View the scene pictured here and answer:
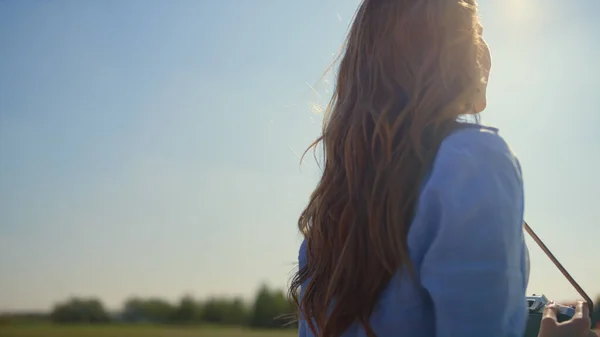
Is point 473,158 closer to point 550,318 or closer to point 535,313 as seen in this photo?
point 550,318

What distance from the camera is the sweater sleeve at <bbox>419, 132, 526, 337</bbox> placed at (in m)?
1.59

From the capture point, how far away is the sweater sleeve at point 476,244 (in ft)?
5.21

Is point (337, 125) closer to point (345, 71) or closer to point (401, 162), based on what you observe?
point (345, 71)

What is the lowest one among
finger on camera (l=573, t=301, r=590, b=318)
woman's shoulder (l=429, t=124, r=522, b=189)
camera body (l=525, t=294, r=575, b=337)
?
camera body (l=525, t=294, r=575, b=337)

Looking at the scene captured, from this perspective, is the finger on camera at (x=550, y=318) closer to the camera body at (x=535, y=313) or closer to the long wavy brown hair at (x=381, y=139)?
the camera body at (x=535, y=313)

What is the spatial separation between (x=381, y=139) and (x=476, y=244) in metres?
0.48

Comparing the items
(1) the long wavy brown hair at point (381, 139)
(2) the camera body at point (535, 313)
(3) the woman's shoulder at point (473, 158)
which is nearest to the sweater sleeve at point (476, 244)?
(3) the woman's shoulder at point (473, 158)

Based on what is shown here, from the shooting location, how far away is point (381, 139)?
1938 mm

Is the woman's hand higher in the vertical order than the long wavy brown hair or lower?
lower

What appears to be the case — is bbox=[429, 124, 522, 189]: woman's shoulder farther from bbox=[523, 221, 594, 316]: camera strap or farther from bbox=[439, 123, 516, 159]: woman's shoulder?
bbox=[523, 221, 594, 316]: camera strap

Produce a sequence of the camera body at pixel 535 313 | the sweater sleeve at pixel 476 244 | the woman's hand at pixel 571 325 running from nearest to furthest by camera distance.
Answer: the sweater sleeve at pixel 476 244 < the woman's hand at pixel 571 325 < the camera body at pixel 535 313

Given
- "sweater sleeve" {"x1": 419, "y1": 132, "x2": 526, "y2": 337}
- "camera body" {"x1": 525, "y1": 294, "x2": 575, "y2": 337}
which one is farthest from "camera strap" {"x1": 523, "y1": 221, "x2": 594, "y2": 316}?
"sweater sleeve" {"x1": 419, "y1": 132, "x2": 526, "y2": 337}

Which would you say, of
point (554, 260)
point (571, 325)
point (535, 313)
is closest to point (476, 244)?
point (571, 325)

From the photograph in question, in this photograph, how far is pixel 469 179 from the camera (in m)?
1.62
